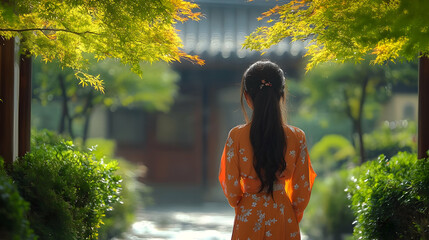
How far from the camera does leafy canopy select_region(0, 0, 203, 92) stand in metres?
3.74

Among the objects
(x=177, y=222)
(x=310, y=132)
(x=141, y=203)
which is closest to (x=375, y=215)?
(x=141, y=203)

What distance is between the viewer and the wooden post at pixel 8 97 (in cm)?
424

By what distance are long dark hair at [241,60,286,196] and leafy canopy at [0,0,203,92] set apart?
739mm

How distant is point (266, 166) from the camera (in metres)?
3.23

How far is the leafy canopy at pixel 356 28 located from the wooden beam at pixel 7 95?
1711 millimetres

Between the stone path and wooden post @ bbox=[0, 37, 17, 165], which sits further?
the stone path

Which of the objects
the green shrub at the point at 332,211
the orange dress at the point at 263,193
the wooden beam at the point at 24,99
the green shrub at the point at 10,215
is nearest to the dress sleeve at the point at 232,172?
the orange dress at the point at 263,193

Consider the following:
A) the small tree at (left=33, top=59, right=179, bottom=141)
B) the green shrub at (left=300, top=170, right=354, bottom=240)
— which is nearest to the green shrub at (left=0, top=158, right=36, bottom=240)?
the green shrub at (left=300, top=170, right=354, bottom=240)

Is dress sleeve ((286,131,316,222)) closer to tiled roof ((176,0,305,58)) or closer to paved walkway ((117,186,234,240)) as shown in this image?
paved walkway ((117,186,234,240))

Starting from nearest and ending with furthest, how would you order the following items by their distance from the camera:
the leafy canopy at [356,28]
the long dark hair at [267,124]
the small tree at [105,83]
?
the long dark hair at [267,124]
the leafy canopy at [356,28]
the small tree at [105,83]

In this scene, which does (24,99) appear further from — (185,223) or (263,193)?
(185,223)

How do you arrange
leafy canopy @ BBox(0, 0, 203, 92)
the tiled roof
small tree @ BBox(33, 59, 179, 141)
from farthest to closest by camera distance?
the tiled roof, small tree @ BBox(33, 59, 179, 141), leafy canopy @ BBox(0, 0, 203, 92)

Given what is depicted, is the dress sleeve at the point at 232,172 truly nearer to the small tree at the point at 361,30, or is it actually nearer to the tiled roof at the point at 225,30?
the small tree at the point at 361,30

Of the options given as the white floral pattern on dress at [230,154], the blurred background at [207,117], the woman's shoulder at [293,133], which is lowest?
the white floral pattern on dress at [230,154]
